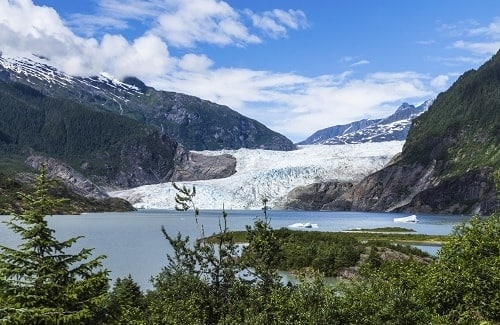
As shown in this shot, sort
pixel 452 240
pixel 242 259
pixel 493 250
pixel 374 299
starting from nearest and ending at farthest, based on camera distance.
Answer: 1. pixel 374 299
2. pixel 242 259
3. pixel 493 250
4. pixel 452 240

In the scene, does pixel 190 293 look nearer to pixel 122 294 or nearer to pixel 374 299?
pixel 374 299

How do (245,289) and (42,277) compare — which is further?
(245,289)

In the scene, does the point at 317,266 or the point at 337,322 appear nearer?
the point at 337,322

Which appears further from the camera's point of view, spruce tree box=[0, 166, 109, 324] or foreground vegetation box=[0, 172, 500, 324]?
foreground vegetation box=[0, 172, 500, 324]

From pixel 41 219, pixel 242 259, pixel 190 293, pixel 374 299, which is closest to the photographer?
pixel 41 219

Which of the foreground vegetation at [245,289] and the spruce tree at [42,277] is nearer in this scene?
the spruce tree at [42,277]

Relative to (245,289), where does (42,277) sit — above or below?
above

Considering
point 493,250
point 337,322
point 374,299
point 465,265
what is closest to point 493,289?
point 465,265

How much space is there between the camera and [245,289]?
68.3 ft

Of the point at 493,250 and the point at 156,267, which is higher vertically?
the point at 493,250

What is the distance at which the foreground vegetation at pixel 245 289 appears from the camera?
17.4 meters

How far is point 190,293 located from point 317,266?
3812cm

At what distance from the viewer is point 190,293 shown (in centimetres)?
A: 2070

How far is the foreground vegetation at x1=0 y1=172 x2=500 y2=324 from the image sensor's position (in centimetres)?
1744
